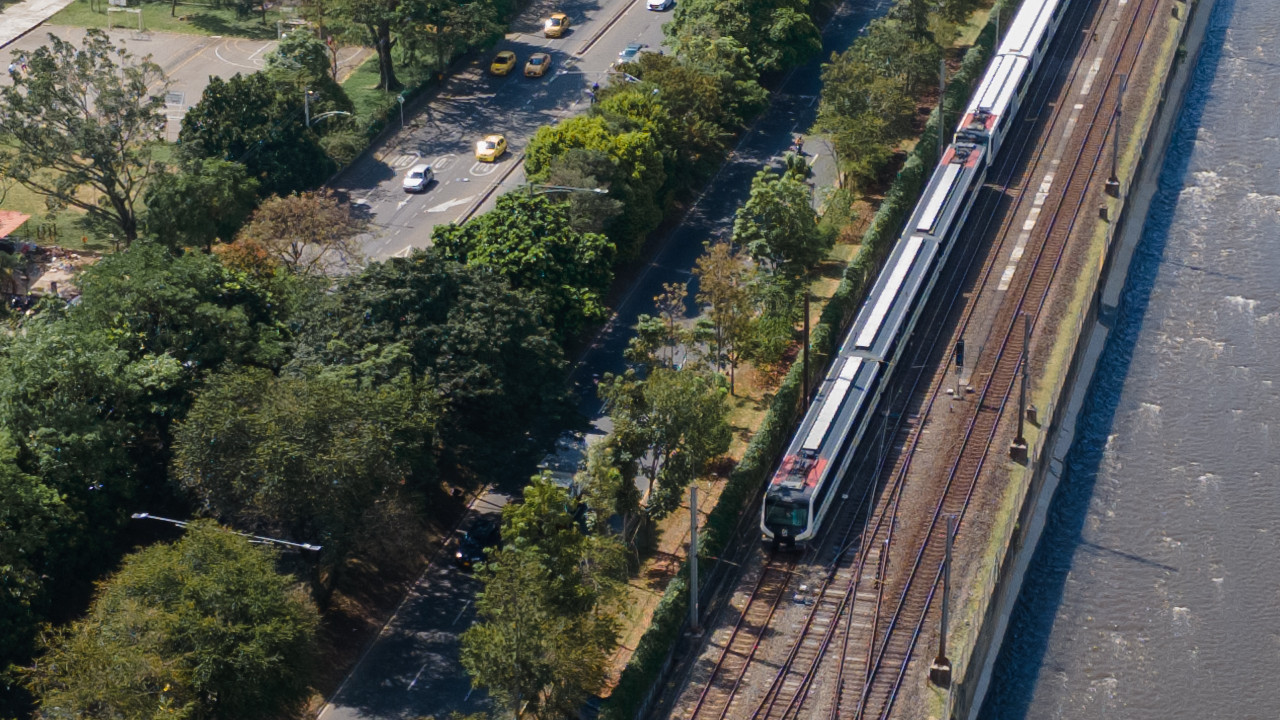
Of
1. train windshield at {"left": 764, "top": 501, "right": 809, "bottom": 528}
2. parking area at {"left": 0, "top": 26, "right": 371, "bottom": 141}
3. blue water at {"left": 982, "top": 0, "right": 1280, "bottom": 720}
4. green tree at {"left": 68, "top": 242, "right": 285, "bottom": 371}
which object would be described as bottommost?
blue water at {"left": 982, "top": 0, "right": 1280, "bottom": 720}

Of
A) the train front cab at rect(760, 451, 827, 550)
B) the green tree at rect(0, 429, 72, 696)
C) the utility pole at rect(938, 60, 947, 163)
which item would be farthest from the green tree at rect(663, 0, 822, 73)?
the green tree at rect(0, 429, 72, 696)

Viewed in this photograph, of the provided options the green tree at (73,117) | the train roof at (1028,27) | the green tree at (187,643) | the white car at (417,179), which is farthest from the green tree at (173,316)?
the train roof at (1028,27)

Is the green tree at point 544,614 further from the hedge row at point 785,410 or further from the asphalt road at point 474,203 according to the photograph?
the asphalt road at point 474,203

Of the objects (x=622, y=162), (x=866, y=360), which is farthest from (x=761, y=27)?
(x=866, y=360)

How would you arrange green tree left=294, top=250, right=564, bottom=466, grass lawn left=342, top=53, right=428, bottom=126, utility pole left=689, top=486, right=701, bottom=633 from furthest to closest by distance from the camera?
grass lawn left=342, top=53, right=428, bottom=126
green tree left=294, top=250, right=564, bottom=466
utility pole left=689, top=486, right=701, bottom=633

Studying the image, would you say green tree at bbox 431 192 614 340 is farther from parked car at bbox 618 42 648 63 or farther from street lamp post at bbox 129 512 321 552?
parked car at bbox 618 42 648 63

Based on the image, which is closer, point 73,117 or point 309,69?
point 73,117

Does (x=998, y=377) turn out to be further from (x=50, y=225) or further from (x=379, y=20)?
(x=50, y=225)
